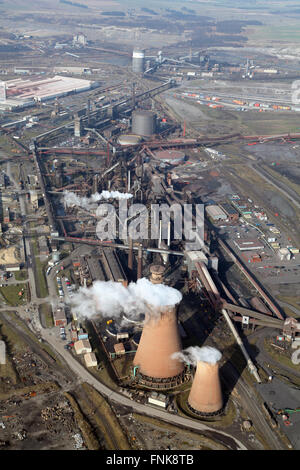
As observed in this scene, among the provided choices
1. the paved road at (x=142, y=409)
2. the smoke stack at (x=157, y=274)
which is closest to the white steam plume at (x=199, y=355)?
the paved road at (x=142, y=409)

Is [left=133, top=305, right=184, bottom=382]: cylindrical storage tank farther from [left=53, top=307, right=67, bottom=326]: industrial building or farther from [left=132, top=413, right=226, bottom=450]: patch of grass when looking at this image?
[left=53, top=307, right=67, bottom=326]: industrial building

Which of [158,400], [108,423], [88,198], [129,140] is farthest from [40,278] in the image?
[129,140]

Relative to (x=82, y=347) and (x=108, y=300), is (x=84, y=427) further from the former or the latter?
(x=108, y=300)

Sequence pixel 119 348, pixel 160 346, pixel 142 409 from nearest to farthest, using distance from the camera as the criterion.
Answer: pixel 142 409 < pixel 160 346 < pixel 119 348

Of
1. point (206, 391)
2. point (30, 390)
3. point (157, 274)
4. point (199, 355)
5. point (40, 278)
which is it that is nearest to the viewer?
point (206, 391)

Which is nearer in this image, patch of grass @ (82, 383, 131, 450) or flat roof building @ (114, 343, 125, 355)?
patch of grass @ (82, 383, 131, 450)

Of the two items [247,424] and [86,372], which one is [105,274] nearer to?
[86,372]

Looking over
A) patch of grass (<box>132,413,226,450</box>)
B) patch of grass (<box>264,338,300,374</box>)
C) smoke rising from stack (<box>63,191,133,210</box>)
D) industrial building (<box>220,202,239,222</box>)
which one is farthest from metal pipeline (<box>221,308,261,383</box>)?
smoke rising from stack (<box>63,191,133,210</box>)

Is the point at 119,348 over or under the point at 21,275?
under
